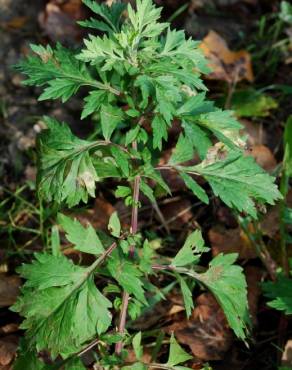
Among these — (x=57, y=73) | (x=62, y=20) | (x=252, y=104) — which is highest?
(x=57, y=73)

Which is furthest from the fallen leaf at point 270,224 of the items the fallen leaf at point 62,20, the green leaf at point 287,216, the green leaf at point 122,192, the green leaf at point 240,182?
the fallen leaf at point 62,20

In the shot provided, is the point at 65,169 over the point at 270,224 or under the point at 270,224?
over

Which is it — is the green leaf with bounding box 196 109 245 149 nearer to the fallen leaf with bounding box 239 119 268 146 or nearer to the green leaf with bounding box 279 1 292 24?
the fallen leaf with bounding box 239 119 268 146

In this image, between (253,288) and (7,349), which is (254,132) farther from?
(7,349)

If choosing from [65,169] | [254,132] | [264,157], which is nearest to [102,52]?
[65,169]

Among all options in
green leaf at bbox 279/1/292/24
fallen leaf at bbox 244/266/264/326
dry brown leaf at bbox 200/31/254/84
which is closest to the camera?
fallen leaf at bbox 244/266/264/326

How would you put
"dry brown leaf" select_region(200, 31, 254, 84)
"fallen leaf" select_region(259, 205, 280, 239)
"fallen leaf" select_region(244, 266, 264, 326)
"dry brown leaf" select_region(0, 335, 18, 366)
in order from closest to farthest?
"dry brown leaf" select_region(0, 335, 18, 366) < "fallen leaf" select_region(244, 266, 264, 326) < "fallen leaf" select_region(259, 205, 280, 239) < "dry brown leaf" select_region(200, 31, 254, 84)

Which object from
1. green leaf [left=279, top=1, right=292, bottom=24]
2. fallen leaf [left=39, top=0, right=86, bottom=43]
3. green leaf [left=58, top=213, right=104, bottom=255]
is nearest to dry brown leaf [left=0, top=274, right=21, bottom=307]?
green leaf [left=58, top=213, right=104, bottom=255]
